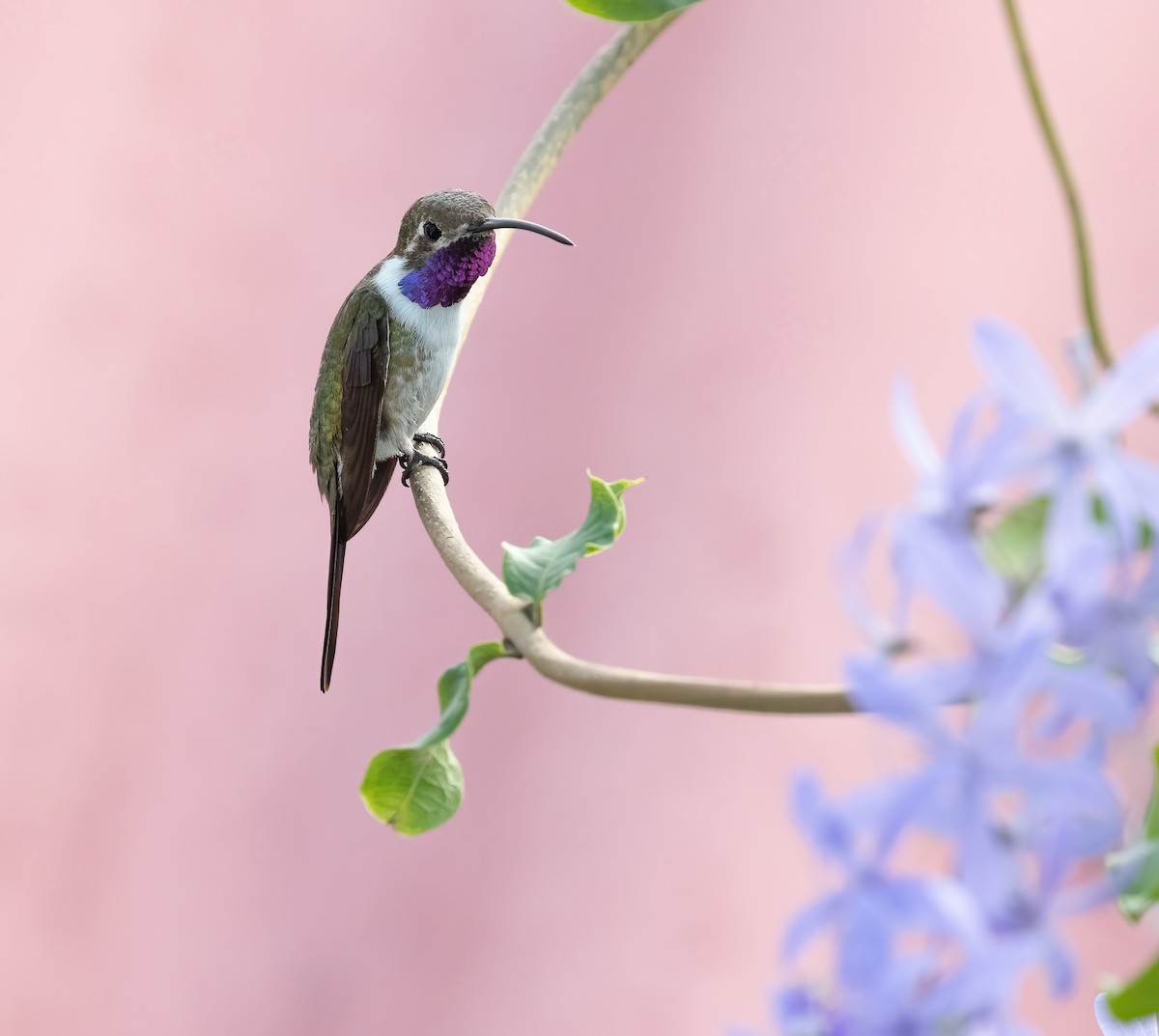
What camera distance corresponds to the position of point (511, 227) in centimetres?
49

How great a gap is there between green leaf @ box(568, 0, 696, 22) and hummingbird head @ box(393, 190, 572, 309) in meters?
0.19

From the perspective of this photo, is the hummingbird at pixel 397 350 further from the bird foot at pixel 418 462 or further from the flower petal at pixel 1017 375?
the flower petal at pixel 1017 375

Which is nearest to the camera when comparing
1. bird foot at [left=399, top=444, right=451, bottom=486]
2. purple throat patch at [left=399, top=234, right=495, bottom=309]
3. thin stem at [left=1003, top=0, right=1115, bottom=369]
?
thin stem at [left=1003, top=0, right=1115, bottom=369]

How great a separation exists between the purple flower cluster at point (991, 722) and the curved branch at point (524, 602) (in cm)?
5

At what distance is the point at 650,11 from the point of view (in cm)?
36

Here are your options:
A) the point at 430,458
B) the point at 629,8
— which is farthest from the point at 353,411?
the point at 629,8

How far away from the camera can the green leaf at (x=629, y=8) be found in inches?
14.1

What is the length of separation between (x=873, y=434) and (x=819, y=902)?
105 cm

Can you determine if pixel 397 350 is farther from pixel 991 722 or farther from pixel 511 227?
pixel 991 722

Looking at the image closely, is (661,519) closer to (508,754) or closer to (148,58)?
(508,754)

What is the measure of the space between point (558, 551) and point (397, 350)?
32 cm

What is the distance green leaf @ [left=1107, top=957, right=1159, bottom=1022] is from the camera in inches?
7.0

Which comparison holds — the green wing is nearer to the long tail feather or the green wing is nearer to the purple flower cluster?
the long tail feather

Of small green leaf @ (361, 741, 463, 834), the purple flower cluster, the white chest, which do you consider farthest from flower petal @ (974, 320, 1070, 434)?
the white chest
